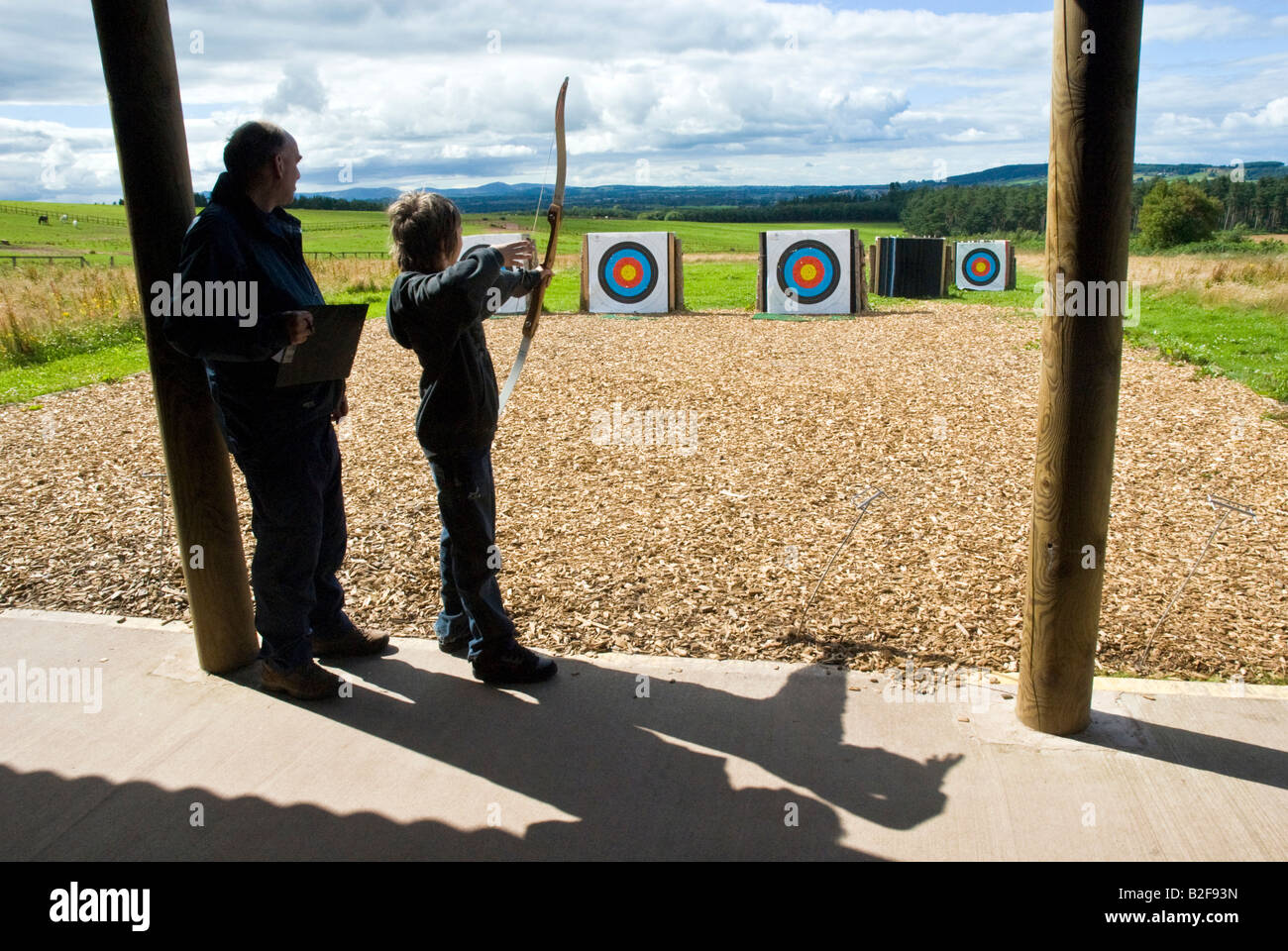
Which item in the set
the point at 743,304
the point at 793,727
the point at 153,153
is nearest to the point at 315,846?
the point at 793,727

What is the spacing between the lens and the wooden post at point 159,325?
3119 millimetres

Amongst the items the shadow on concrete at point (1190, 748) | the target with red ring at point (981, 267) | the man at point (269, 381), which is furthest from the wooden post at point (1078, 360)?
the target with red ring at point (981, 267)

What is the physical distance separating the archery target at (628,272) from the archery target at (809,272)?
1.86m

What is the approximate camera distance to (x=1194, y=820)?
258 centimetres

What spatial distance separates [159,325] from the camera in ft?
10.6

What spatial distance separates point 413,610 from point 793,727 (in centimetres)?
188

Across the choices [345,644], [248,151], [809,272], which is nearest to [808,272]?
[809,272]

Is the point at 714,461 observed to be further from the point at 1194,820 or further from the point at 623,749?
the point at 1194,820

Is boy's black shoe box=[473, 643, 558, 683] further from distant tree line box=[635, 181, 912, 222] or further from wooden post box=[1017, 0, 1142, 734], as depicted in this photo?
distant tree line box=[635, 181, 912, 222]

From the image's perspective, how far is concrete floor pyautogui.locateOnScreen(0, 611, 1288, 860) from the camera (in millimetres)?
2562
